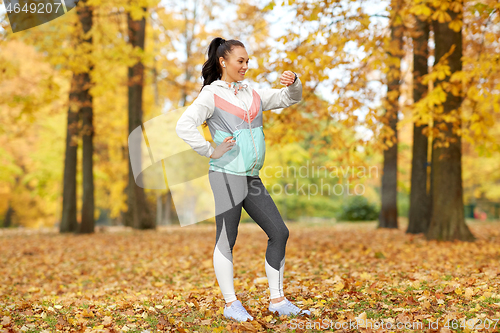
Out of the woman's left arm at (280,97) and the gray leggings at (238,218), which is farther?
the woman's left arm at (280,97)

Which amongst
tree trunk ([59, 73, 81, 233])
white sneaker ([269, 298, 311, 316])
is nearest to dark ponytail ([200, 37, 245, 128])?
white sneaker ([269, 298, 311, 316])

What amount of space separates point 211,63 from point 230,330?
2.10 m

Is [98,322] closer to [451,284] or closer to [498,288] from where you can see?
[451,284]

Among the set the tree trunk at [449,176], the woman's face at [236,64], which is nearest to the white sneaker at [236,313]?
the woman's face at [236,64]

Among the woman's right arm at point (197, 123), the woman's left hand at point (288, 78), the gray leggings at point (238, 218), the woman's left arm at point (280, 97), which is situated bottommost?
the gray leggings at point (238, 218)

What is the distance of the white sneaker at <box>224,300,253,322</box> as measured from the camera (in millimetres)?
3299

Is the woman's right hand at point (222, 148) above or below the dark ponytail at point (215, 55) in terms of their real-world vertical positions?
below

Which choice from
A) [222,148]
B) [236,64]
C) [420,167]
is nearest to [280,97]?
[236,64]

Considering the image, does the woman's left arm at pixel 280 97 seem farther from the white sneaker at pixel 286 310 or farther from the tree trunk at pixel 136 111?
the tree trunk at pixel 136 111

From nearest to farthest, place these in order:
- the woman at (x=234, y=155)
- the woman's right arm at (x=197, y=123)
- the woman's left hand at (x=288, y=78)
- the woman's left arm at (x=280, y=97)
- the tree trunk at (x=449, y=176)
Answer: the woman's right arm at (x=197, y=123)
the woman at (x=234, y=155)
the woman's left hand at (x=288, y=78)
the woman's left arm at (x=280, y=97)
the tree trunk at (x=449, y=176)

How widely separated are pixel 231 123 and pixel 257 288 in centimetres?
237

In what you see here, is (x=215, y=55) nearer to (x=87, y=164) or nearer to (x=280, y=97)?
(x=280, y=97)

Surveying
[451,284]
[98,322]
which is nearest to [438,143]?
[451,284]

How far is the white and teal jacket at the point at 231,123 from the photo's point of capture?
3074mm
